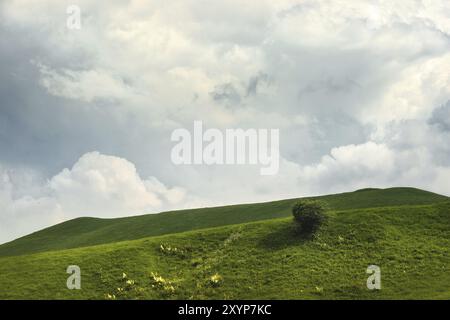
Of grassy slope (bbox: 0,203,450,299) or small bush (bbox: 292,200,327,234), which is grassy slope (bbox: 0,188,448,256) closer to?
grassy slope (bbox: 0,203,450,299)

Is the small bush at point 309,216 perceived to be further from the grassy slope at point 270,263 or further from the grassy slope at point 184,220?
the grassy slope at point 184,220

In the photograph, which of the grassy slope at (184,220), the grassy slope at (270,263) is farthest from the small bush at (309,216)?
the grassy slope at (184,220)

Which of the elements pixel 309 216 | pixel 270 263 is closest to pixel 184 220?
pixel 309 216

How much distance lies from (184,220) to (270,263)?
41302 millimetres

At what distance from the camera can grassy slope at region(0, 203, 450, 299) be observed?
1875 inches

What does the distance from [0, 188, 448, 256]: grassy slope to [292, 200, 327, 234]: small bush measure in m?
24.7

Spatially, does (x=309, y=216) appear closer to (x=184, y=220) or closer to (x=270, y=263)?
(x=270, y=263)

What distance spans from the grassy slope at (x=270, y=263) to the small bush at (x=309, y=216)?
1.18 meters

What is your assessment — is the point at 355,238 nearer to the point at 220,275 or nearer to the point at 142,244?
the point at 220,275

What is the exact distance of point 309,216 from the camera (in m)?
58.8

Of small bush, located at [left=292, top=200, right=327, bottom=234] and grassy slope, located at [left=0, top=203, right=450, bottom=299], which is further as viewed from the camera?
small bush, located at [left=292, top=200, right=327, bottom=234]

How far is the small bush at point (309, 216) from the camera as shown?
59.0 metres

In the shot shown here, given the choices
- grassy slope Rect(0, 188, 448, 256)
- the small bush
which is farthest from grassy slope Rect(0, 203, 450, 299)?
grassy slope Rect(0, 188, 448, 256)
